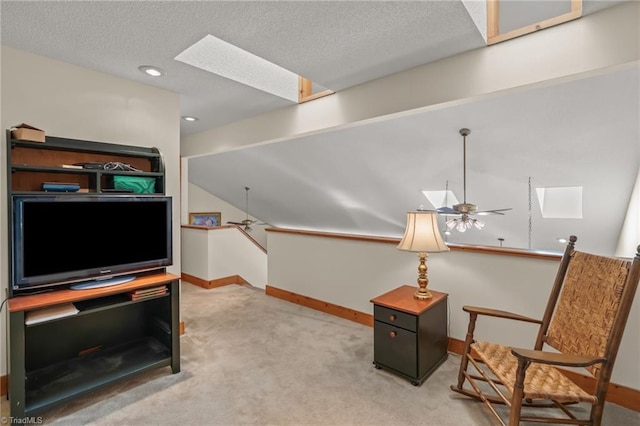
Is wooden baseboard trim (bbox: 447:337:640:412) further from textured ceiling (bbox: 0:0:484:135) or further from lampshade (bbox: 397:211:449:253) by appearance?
textured ceiling (bbox: 0:0:484:135)

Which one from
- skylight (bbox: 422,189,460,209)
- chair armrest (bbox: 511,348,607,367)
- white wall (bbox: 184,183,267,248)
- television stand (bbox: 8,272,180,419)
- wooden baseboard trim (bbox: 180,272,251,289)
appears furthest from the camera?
white wall (bbox: 184,183,267,248)

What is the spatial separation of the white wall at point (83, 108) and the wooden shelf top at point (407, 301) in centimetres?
209

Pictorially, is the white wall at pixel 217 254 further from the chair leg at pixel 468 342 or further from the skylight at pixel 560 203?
the skylight at pixel 560 203

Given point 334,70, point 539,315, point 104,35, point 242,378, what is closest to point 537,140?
point 539,315

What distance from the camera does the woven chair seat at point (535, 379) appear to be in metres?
1.62

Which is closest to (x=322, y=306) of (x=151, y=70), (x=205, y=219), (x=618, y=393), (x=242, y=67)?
(x=618, y=393)

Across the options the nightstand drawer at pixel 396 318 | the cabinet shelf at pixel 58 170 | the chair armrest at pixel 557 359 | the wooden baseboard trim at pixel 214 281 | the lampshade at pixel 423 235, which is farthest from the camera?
the wooden baseboard trim at pixel 214 281

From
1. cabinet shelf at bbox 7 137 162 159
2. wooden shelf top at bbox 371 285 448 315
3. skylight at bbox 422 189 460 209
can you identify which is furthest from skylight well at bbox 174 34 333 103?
skylight at bbox 422 189 460 209

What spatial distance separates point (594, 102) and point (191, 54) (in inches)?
124

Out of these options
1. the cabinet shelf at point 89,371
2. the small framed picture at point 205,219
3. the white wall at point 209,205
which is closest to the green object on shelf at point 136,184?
the cabinet shelf at point 89,371

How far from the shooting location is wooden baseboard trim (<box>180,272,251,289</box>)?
502 cm

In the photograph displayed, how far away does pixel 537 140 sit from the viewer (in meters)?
3.05

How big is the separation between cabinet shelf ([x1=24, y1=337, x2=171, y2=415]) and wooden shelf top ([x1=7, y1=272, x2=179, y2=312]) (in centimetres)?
57

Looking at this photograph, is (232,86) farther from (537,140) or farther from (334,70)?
(537,140)
